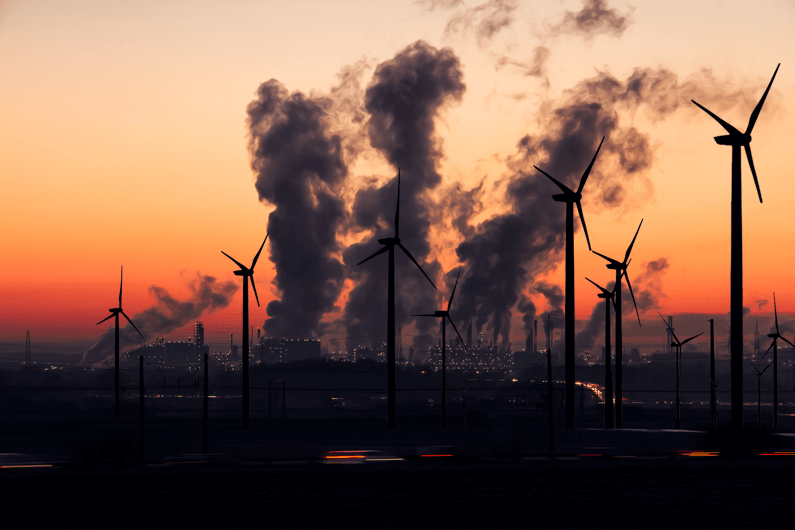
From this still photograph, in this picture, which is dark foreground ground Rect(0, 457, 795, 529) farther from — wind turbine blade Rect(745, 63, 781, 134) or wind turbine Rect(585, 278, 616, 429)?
wind turbine Rect(585, 278, 616, 429)

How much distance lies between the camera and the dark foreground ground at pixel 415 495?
16.1 m

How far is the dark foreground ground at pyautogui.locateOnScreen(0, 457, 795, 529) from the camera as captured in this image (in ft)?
53.0

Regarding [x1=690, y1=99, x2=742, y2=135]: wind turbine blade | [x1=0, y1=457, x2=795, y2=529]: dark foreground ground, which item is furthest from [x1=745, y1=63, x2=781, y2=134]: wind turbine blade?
[x1=0, y1=457, x2=795, y2=529]: dark foreground ground

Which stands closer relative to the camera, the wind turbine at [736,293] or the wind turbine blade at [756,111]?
the wind turbine at [736,293]

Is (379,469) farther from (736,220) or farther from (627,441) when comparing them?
(736,220)

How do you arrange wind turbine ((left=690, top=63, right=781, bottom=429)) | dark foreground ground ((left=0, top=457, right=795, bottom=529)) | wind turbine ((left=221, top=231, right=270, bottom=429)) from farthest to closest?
wind turbine ((left=221, top=231, right=270, bottom=429)) < wind turbine ((left=690, top=63, right=781, bottom=429)) < dark foreground ground ((left=0, top=457, right=795, bottom=529))

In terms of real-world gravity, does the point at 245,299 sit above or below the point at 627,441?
above

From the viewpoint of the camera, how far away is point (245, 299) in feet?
197

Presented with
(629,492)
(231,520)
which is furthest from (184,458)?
(629,492)

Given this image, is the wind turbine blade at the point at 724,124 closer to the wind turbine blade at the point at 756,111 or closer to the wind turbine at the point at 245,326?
the wind turbine blade at the point at 756,111

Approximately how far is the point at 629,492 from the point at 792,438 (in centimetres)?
1278

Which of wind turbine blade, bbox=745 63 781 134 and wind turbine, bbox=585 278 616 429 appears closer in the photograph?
wind turbine blade, bbox=745 63 781 134

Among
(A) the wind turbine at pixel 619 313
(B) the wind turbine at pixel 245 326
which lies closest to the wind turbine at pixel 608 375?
(A) the wind turbine at pixel 619 313

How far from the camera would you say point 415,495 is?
64.5 ft
